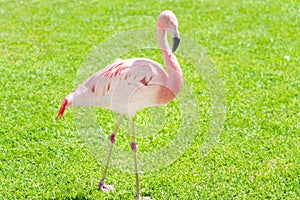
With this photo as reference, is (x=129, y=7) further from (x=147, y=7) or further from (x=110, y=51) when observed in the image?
(x=110, y=51)

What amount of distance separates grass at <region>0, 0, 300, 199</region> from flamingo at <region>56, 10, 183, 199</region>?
82cm

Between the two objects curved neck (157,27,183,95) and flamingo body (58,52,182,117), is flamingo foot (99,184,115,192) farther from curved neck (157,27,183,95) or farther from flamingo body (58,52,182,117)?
curved neck (157,27,183,95)

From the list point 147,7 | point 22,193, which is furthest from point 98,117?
point 147,7

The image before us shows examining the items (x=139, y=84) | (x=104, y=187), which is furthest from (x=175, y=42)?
(x=104, y=187)

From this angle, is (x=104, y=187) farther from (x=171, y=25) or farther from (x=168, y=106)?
(x=168, y=106)

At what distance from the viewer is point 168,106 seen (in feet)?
19.2

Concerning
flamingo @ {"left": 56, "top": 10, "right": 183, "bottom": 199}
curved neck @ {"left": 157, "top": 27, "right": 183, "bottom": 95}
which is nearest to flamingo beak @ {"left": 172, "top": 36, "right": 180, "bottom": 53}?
flamingo @ {"left": 56, "top": 10, "right": 183, "bottom": 199}

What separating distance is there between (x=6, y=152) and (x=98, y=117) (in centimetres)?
105

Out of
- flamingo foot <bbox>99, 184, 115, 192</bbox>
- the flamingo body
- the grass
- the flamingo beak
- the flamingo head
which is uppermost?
the flamingo head

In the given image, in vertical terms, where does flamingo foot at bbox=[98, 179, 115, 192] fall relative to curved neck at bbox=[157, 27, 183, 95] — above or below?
below

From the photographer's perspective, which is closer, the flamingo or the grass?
the flamingo

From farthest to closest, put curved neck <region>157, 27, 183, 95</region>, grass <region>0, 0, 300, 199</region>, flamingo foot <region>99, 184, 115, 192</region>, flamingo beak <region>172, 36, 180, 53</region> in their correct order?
grass <region>0, 0, 300, 199</region>, flamingo foot <region>99, 184, 115, 192</region>, curved neck <region>157, 27, 183, 95</region>, flamingo beak <region>172, 36, 180, 53</region>

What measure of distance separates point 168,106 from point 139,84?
1.92 meters

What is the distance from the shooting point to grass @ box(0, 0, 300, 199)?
4582 millimetres
